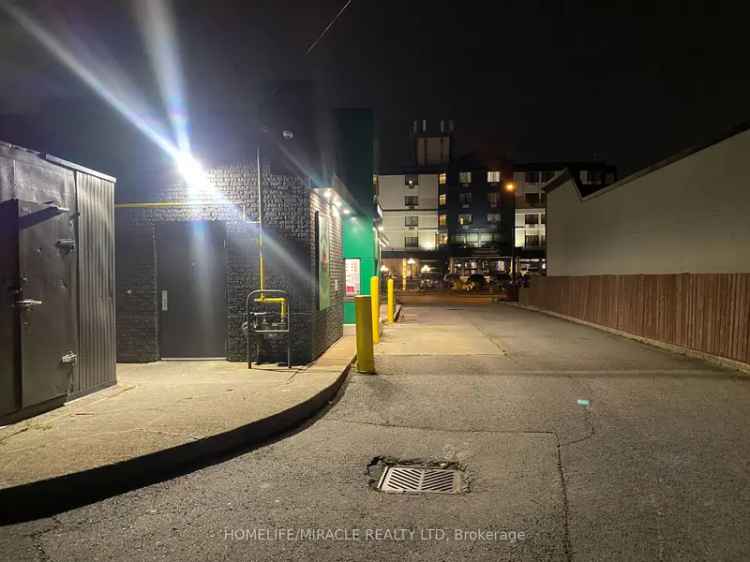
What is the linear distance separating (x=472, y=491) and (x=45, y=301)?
535cm

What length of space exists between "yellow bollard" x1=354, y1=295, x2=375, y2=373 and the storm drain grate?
13.5ft

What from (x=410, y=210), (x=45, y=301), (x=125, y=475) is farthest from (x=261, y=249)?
(x=410, y=210)

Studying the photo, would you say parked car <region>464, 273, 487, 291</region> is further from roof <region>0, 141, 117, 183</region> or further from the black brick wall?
roof <region>0, 141, 117, 183</region>

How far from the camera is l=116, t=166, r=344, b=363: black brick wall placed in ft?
29.9

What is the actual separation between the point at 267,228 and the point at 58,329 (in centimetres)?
382

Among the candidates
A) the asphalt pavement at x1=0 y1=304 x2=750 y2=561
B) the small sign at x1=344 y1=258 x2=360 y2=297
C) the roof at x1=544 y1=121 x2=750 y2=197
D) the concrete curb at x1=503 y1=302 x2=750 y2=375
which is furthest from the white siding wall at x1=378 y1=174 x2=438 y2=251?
the asphalt pavement at x1=0 y1=304 x2=750 y2=561

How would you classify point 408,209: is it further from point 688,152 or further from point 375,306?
point 375,306

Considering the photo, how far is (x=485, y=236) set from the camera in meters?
72.1

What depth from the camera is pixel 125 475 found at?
4336 millimetres

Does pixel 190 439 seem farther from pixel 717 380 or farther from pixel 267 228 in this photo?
pixel 717 380

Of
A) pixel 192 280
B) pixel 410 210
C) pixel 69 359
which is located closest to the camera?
pixel 69 359

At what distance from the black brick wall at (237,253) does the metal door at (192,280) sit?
5.6 inches

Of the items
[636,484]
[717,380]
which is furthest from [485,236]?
[636,484]

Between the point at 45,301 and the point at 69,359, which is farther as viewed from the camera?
the point at 69,359
